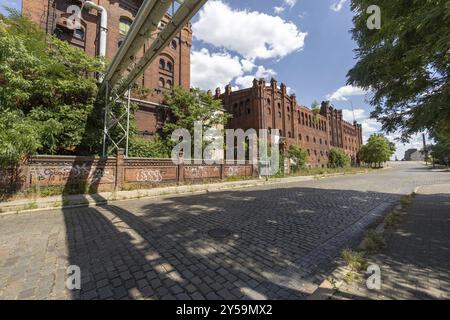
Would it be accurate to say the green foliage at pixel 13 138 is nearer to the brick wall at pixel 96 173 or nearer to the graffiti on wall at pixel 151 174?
the brick wall at pixel 96 173

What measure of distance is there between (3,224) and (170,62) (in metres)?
23.2

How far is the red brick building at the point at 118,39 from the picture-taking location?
18.2 meters

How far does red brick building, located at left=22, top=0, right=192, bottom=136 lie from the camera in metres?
18.2

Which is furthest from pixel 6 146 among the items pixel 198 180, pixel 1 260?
pixel 198 180

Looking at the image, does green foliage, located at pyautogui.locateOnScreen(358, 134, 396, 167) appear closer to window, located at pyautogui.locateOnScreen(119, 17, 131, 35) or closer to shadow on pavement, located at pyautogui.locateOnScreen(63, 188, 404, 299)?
shadow on pavement, located at pyautogui.locateOnScreen(63, 188, 404, 299)

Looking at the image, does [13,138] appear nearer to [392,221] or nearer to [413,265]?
[413,265]

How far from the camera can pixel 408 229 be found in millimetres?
5383

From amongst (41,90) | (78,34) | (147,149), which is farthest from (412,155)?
(41,90)

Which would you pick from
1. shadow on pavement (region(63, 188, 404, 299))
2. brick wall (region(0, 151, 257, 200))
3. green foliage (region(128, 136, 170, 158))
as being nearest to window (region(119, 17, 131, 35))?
green foliage (region(128, 136, 170, 158))

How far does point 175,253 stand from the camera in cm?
420

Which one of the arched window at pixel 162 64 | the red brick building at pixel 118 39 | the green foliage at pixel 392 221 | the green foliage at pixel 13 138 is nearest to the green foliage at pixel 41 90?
the green foliage at pixel 13 138

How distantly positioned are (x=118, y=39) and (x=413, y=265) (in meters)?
27.5

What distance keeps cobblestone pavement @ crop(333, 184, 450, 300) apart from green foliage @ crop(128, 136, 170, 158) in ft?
54.0
